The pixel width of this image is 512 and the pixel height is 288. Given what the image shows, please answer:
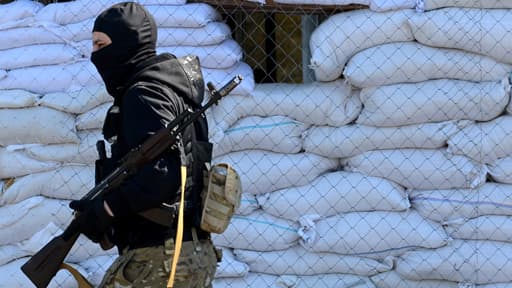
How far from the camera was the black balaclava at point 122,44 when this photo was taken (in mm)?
3205

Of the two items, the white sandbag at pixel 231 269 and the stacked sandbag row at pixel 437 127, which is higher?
the stacked sandbag row at pixel 437 127

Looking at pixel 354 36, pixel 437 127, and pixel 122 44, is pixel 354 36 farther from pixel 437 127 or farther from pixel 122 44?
pixel 122 44

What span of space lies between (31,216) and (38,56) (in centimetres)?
76

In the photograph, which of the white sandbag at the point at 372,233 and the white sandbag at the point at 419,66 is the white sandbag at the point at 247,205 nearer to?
the white sandbag at the point at 372,233

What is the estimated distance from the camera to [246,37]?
5.26 m

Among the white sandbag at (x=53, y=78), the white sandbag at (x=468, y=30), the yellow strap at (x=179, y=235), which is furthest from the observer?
the white sandbag at (x=53, y=78)

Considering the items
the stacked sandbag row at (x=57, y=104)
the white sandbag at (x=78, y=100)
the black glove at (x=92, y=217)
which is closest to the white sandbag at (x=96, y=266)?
the stacked sandbag row at (x=57, y=104)

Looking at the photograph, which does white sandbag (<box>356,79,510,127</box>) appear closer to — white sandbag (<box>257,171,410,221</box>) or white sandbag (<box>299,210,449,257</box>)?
white sandbag (<box>257,171,410,221</box>)

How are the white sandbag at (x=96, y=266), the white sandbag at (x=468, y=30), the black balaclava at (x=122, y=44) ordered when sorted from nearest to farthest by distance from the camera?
the black balaclava at (x=122, y=44)
the white sandbag at (x=468, y=30)
the white sandbag at (x=96, y=266)

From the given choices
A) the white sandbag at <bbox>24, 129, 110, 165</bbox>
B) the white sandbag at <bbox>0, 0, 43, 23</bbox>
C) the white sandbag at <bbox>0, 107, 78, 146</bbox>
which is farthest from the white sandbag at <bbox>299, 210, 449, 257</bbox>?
the white sandbag at <bbox>0, 0, 43, 23</bbox>

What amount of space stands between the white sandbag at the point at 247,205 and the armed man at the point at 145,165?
104cm

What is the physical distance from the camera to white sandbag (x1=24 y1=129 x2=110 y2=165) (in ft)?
14.5

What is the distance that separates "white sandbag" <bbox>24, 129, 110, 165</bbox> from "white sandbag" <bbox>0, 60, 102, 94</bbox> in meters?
0.24

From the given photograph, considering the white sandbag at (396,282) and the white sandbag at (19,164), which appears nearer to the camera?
the white sandbag at (396,282)
